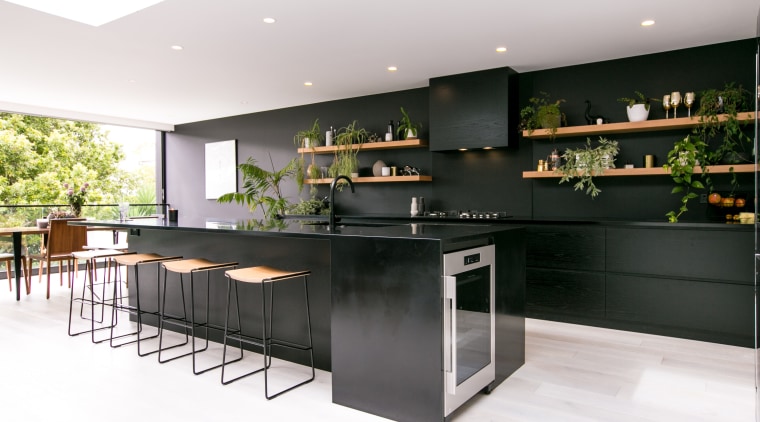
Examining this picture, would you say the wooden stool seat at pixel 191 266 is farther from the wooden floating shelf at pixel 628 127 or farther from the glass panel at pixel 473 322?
the wooden floating shelf at pixel 628 127

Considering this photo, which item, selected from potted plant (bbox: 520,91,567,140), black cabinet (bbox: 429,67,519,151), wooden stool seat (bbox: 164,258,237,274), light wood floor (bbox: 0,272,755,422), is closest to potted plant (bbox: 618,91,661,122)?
potted plant (bbox: 520,91,567,140)

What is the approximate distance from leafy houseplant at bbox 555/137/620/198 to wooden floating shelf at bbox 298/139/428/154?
1.66 m

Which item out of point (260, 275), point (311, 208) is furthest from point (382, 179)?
point (260, 275)

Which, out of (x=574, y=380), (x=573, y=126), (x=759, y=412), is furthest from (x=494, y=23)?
(x=759, y=412)

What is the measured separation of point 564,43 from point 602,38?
11.6 inches

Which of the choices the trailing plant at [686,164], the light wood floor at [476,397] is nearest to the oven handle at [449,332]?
the light wood floor at [476,397]

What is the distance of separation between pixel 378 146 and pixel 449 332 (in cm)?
389

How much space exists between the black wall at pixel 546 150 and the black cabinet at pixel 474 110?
1.10 ft

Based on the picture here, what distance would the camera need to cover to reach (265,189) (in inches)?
265

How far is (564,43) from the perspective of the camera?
409 cm

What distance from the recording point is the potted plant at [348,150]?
6.07 meters

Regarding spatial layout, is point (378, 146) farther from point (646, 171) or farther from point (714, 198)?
point (714, 198)

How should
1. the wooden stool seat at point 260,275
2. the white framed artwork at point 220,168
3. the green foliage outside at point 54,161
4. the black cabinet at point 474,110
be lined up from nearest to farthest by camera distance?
the wooden stool seat at point 260,275 < the black cabinet at point 474,110 < the white framed artwork at point 220,168 < the green foliage outside at point 54,161

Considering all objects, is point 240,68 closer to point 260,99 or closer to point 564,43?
point 260,99
